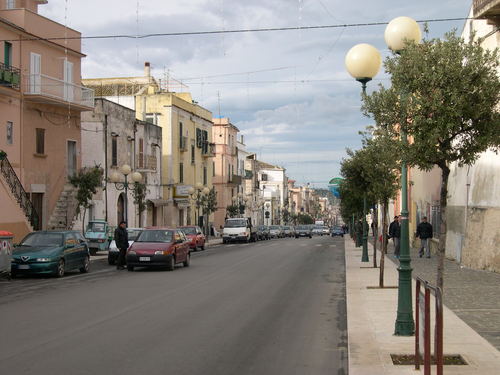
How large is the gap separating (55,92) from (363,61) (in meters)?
26.8

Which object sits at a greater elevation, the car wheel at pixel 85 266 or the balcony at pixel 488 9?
the balcony at pixel 488 9

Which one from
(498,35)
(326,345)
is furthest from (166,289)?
(498,35)

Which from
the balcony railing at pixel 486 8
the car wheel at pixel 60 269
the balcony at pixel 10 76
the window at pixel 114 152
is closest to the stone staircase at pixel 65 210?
the balcony at pixel 10 76

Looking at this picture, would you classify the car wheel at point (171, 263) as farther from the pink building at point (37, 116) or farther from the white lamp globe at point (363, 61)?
the white lamp globe at point (363, 61)

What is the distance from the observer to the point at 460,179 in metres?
27.9

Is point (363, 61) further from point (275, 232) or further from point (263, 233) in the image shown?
point (275, 232)

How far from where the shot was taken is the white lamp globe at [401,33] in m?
9.88

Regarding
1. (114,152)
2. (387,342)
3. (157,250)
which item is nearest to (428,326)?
(387,342)

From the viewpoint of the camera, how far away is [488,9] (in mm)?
20266

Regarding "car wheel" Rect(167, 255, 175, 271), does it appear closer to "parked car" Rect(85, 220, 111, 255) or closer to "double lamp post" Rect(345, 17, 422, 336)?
"parked car" Rect(85, 220, 111, 255)

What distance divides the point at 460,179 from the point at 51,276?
53.6 ft

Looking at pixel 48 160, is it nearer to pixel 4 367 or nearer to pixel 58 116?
pixel 58 116

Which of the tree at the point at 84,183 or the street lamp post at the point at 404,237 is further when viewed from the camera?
the tree at the point at 84,183

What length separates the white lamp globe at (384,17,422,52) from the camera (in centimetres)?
988
